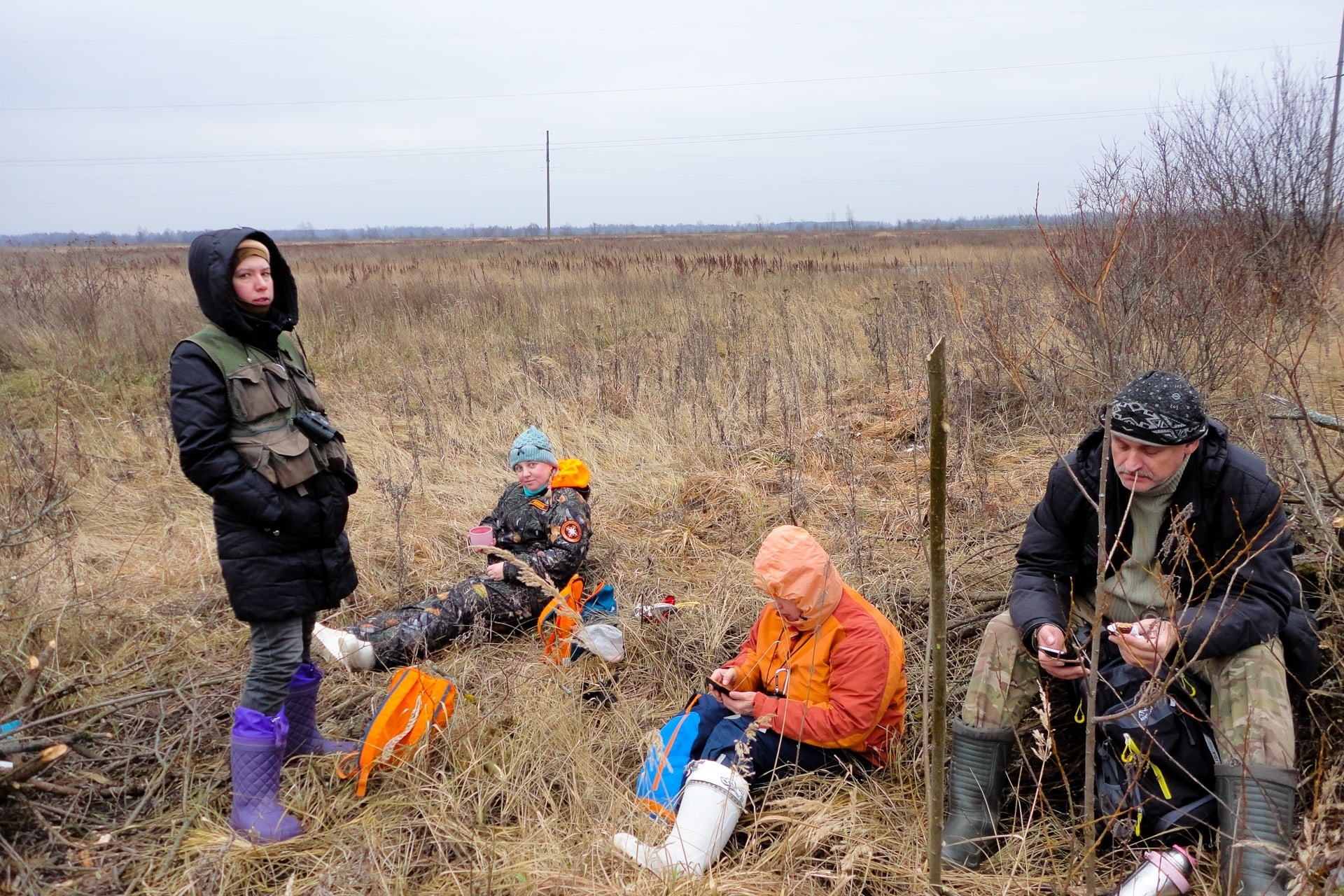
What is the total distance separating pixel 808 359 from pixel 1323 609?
5.34 metres

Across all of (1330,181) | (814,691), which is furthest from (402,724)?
(1330,181)

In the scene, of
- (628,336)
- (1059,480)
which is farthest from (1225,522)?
(628,336)

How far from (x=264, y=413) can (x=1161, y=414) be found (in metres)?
2.25

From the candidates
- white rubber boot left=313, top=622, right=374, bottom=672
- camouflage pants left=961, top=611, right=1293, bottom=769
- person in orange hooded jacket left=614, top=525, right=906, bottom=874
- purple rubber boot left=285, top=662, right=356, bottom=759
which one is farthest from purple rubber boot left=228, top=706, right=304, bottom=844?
camouflage pants left=961, top=611, right=1293, bottom=769

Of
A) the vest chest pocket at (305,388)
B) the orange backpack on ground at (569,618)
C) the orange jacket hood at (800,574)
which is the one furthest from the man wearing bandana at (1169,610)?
the vest chest pocket at (305,388)

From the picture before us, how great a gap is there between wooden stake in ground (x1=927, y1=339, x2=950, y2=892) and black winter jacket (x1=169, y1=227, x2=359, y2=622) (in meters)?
1.70

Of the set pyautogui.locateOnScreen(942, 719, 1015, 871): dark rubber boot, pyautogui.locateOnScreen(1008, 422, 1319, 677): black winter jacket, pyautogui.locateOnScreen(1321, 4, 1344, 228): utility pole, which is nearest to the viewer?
pyautogui.locateOnScreen(1008, 422, 1319, 677): black winter jacket

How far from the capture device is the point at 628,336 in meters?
9.26

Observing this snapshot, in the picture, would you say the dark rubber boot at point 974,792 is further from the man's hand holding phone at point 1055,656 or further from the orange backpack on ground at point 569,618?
the orange backpack on ground at point 569,618

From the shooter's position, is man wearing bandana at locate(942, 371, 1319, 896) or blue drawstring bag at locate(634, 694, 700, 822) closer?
man wearing bandana at locate(942, 371, 1319, 896)

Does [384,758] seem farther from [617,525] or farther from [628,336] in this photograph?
[628,336]

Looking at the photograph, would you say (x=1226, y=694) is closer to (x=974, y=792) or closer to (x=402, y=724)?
(x=974, y=792)

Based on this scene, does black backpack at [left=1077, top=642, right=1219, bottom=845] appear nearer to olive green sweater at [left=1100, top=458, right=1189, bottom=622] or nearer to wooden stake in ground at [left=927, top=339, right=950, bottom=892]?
olive green sweater at [left=1100, top=458, right=1189, bottom=622]

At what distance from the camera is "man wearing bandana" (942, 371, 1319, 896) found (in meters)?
1.90
